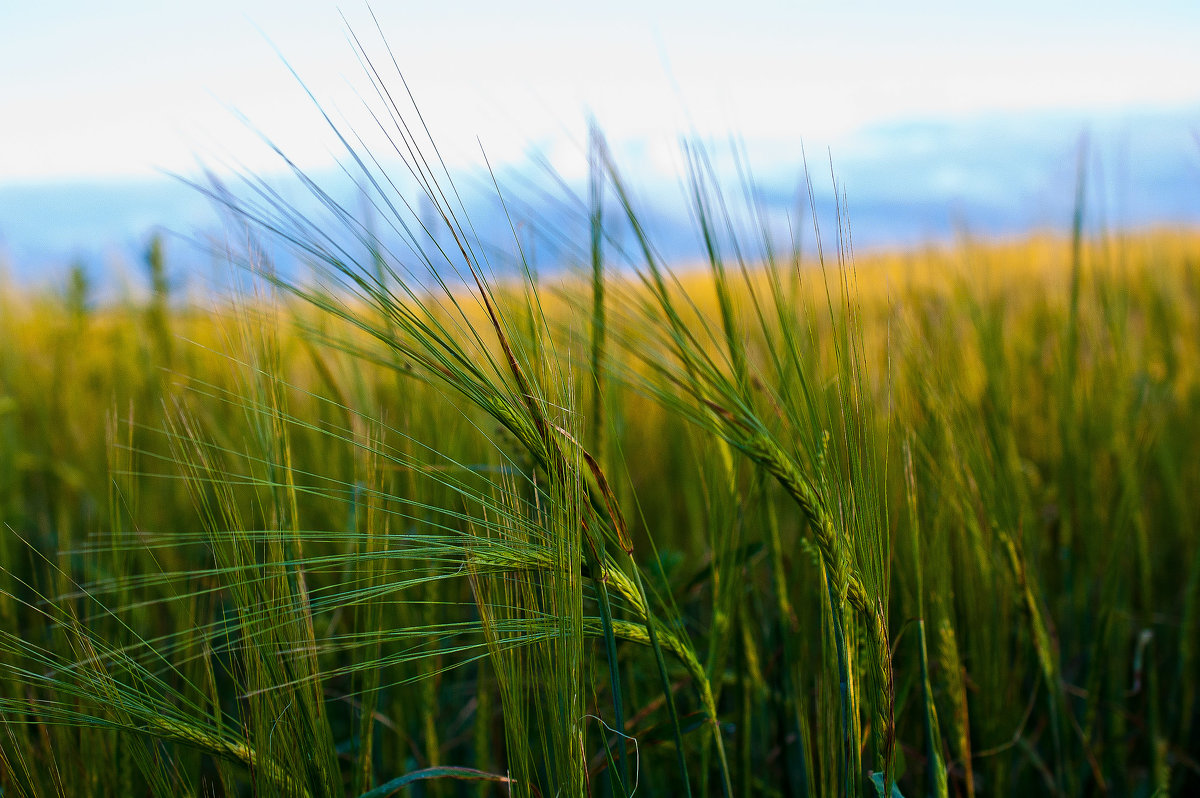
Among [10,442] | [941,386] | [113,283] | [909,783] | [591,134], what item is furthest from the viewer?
[113,283]

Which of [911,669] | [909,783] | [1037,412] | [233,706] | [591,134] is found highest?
[591,134]

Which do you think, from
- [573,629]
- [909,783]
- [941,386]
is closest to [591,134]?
[573,629]

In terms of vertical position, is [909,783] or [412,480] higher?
[412,480]

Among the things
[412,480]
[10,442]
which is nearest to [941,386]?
[412,480]

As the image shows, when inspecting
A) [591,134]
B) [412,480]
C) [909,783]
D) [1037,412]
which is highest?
[591,134]

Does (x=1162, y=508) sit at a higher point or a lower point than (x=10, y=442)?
lower

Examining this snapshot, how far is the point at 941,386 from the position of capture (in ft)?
2.78

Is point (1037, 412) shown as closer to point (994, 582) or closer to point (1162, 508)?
point (1162, 508)

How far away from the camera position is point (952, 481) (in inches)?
31.6

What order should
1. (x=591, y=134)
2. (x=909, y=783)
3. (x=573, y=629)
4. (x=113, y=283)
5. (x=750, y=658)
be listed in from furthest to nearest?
(x=113, y=283) → (x=909, y=783) → (x=750, y=658) → (x=591, y=134) → (x=573, y=629)

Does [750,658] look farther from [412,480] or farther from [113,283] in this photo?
[113,283]

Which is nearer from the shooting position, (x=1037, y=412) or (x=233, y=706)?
(x=233, y=706)

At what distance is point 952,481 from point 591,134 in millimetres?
532

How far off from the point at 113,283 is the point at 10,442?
557 mm
